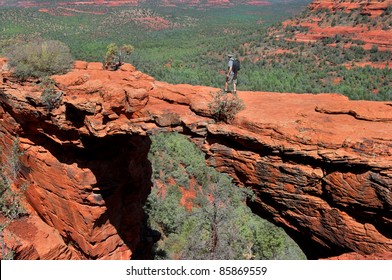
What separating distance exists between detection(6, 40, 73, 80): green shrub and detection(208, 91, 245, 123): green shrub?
17.4 feet

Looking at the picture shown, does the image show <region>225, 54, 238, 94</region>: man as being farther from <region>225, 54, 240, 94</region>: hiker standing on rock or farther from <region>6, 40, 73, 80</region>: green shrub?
<region>6, 40, 73, 80</region>: green shrub

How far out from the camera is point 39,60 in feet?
33.9

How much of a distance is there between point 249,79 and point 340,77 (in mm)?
10152

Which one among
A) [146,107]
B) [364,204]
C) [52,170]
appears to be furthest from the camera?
[52,170]

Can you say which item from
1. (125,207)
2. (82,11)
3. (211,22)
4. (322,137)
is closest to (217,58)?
(125,207)

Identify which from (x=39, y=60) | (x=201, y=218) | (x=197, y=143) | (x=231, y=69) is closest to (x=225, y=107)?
(x=197, y=143)

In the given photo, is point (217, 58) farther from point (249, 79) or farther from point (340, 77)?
point (340, 77)

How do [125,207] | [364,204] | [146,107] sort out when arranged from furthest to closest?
[125,207] < [146,107] < [364,204]

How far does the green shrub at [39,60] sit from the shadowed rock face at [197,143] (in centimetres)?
50

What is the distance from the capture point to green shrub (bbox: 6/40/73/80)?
33.8ft

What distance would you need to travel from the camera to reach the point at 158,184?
20828 millimetres

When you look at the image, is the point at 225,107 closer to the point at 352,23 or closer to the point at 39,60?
the point at 39,60

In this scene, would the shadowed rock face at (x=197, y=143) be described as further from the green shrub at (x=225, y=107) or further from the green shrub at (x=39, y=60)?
the green shrub at (x=39, y=60)

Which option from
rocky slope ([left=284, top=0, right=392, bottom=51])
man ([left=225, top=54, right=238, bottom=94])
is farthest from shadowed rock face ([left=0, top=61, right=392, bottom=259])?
rocky slope ([left=284, top=0, right=392, bottom=51])
